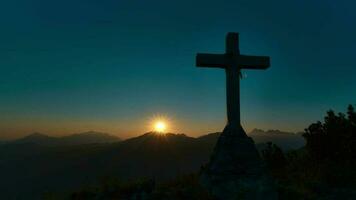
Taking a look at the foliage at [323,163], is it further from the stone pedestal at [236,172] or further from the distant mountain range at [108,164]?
the distant mountain range at [108,164]

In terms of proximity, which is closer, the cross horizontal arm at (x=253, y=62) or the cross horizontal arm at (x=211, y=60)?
the cross horizontal arm at (x=211, y=60)

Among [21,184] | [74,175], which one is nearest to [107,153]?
[74,175]

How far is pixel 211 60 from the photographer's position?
1145 cm

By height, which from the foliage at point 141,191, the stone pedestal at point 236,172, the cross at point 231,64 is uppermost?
the cross at point 231,64

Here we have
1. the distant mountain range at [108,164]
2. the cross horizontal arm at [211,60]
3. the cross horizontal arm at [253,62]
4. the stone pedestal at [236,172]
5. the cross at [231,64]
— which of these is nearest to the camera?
the stone pedestal at [236,172]

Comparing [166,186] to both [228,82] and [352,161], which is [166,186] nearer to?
[228,82]

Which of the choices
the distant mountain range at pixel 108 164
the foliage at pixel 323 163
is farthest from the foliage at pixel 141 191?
the distant mountain range at pixel 108 164

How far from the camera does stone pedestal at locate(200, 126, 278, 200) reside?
10.1m

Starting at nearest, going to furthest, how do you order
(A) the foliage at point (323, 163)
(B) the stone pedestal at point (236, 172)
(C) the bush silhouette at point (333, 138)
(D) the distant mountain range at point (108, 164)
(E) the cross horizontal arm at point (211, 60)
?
(B) the stone pedestal at point (236, 172)
(E) the cross horizontal arm at point (211, 60)
(A) the foliage at point (323, 163)
(C) the bush silhouette at point (333, 138)
(D) the distant mountain range at point (108, 164)

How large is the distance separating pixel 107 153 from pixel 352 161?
115 metres

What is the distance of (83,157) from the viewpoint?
127 m

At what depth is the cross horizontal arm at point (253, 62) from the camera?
1167 cm

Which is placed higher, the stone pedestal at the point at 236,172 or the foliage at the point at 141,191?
the stone pedestal at the point at 236,172

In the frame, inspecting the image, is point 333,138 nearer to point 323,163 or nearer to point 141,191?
point 323,163
